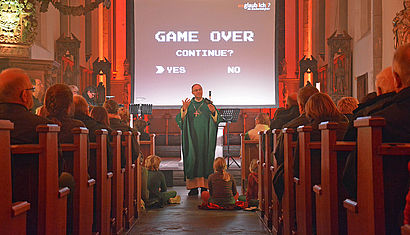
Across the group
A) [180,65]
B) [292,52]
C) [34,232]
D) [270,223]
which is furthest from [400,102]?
[292,52]

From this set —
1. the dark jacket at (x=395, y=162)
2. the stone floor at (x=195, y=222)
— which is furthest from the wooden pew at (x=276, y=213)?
the dark jacket at (x=395, y=162)

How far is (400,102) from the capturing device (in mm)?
2141

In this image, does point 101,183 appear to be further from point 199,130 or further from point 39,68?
point 199,130

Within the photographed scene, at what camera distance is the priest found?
828cm

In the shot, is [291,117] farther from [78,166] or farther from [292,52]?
[292,52]

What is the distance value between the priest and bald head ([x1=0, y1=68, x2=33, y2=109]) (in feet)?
18.1

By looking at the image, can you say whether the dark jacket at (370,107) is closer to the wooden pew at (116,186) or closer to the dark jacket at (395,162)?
the dark jacket at (395,162)

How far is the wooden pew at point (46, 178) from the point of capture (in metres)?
2.54

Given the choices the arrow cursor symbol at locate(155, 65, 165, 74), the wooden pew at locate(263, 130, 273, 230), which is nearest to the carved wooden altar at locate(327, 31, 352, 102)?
the arrow cursor symbol at locate(155, 65, 165, 74)

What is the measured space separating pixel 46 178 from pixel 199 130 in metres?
5.87

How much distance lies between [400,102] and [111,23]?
14075 mm

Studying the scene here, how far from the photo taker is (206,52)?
40.2 feet

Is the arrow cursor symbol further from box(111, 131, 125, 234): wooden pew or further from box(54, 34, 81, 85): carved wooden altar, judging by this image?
box(111, 131, 125, 234): wooden pew

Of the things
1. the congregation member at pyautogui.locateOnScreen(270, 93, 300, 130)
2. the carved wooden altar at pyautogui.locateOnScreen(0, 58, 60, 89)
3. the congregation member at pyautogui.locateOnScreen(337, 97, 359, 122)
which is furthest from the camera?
the carved wooden altar at pyautogui.locateOnScreen(0, 58, 60, 89)
